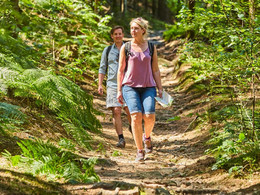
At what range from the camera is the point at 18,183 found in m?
2.87

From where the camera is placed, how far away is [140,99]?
520cm

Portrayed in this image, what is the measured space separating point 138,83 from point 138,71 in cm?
19

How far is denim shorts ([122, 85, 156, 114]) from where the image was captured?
5.03 meters

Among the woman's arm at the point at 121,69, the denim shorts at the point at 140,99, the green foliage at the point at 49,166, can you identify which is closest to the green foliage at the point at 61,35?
the woman's arm at the point at 121,69

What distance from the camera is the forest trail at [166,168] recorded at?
3.27 m

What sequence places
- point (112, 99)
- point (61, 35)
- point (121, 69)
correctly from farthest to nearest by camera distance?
point (61, 35)
point (112, 99)
point (121, 69)

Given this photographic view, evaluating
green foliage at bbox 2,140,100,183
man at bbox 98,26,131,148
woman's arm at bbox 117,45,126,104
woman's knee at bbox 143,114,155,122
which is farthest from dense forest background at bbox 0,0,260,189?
woman's knee at bbox 143,114,155,122

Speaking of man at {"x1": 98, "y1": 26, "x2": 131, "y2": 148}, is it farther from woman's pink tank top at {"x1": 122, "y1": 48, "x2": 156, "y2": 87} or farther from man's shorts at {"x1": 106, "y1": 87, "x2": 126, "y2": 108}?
woman's pink tank top at {"x1": 122, "y1": 48, "x2": 156, "y2": 87}

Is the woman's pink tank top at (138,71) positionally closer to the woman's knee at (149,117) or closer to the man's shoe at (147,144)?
the woman's knee at (149,117)

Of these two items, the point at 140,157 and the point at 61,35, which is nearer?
the point at 140,157

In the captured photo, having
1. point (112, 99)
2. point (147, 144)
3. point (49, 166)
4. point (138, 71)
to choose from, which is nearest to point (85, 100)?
point (112, 99)

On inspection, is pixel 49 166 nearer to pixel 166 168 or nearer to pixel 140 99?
pixel 166 168

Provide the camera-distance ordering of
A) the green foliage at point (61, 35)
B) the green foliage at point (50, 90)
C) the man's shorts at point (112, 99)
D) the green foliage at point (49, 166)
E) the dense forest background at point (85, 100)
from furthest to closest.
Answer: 1. the green foliage at point (61, 35)
2. the man's shorts at point (112, 99)
3. the green foliage at point (50, 90)
4. the dense forest background at point (85, 100)
5. the green foliage at point (49, 166)

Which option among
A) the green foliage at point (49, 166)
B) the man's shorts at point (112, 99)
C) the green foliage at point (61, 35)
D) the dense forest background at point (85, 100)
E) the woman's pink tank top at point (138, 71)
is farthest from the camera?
the green foliage at point (61, 35)
